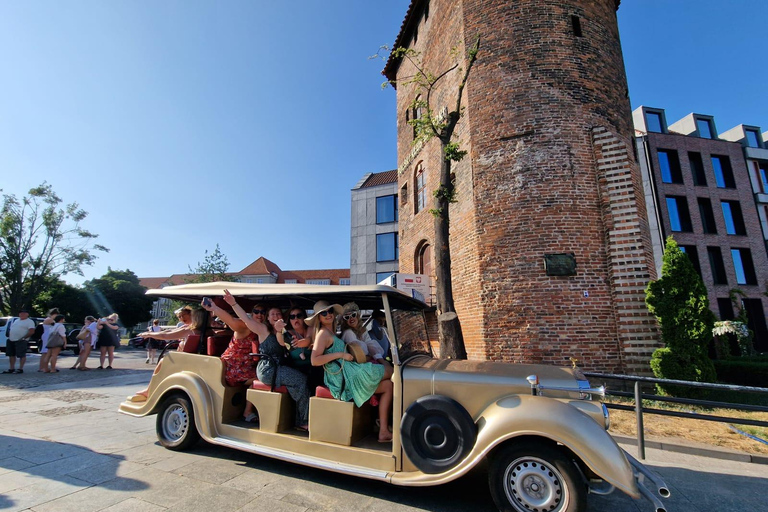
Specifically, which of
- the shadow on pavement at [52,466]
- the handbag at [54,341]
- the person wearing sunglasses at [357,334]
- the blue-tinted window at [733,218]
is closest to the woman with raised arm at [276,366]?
the person wearing sunglasses at [357,334]

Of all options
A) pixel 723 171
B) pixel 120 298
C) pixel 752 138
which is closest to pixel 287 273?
pixel 120 298

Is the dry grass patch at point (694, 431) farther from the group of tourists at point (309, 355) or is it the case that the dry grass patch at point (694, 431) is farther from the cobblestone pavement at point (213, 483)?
the group of tourists at point (309, 355)

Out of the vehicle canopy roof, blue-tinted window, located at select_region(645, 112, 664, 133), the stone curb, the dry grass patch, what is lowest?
the stone curb

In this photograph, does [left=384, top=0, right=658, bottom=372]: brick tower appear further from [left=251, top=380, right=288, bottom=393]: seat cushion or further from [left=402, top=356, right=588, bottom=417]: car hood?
[left=251, top=380, right=288, bottom=393]: seat cushion

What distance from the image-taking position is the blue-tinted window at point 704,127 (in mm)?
28188

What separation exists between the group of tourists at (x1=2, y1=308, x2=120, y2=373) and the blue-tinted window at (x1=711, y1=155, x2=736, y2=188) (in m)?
36.5

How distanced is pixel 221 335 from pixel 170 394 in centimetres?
87

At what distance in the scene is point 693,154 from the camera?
85.8 feet

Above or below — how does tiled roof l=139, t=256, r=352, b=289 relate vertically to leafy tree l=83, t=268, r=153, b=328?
above

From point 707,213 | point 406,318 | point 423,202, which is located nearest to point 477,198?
point 423,202

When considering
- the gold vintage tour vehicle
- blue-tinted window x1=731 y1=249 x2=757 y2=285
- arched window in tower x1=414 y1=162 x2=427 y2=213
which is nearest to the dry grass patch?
the gold vintage tour vehicle

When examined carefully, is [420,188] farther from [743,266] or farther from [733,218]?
[733,218]

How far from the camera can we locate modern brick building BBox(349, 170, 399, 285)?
2972 centimetres

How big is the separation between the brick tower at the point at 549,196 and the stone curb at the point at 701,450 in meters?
3.27
